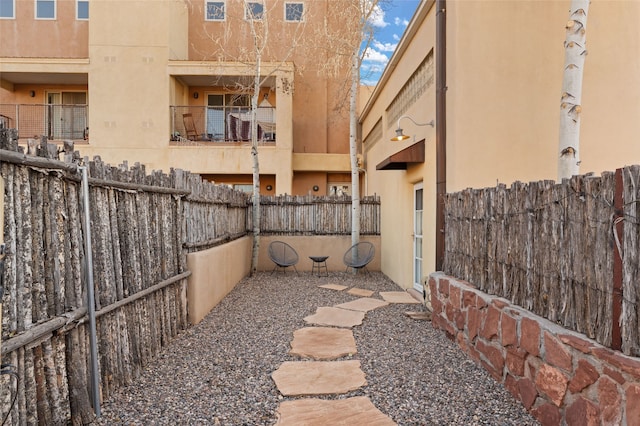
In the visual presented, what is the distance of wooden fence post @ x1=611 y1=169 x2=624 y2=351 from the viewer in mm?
2260

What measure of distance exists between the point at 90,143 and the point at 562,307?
13.2 m

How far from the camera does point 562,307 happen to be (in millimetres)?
2791

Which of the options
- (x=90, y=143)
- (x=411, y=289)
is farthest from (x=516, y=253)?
(x=90, y=143)

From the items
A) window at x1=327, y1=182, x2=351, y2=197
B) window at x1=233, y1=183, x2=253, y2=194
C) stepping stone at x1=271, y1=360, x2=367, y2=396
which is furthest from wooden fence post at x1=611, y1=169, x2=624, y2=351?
window at x1=327, y1=182, x2=351, y2=197

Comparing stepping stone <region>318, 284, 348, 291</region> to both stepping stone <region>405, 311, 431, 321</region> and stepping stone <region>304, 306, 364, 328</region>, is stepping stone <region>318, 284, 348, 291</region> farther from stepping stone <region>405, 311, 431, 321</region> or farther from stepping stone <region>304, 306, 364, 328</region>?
stepping stone <region>405, 311, 431, 321</region>

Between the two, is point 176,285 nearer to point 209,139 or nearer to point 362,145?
point 209,139

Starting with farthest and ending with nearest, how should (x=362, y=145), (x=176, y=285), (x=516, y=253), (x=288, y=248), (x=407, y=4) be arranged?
(x=362, y=145), (x=288, y=248), (x=407, y=4), (x=176, y=285), (x=516, y=253)

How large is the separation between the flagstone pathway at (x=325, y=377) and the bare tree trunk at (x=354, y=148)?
3.80 meters

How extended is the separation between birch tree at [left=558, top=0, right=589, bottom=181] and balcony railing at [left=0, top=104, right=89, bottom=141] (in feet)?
44.4

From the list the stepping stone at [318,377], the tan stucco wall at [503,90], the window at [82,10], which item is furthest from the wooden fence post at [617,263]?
the window at [82,10]

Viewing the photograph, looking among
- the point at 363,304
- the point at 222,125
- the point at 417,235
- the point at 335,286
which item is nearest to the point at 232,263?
the point at 335,286

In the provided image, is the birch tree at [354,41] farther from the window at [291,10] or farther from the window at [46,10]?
the window at [46,10]

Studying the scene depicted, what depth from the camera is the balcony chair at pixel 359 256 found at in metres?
9.55

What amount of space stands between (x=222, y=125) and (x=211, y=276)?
8.29 meters
